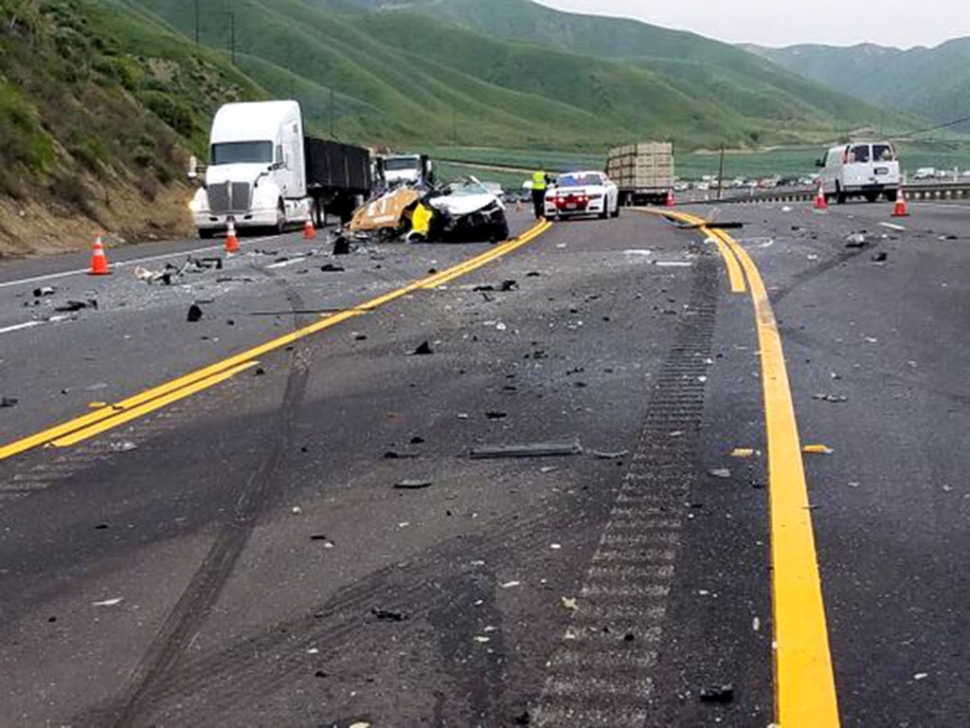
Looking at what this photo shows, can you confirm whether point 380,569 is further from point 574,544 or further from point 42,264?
point 42,264

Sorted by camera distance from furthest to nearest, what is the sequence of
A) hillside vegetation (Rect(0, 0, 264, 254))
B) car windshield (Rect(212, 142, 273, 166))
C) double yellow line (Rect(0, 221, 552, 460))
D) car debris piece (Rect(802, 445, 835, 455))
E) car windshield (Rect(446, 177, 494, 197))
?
car windshield (Rect(212, 142, 273, 166)) → hillside vegetation (Rect(0, 0, 264, 254)) → car windshield (Rect(446, 177, 494, 197)) → double yellow line (Rect(0, 221, 552, 460)) → car debris piece (Rect(802, 445, 835, 455))

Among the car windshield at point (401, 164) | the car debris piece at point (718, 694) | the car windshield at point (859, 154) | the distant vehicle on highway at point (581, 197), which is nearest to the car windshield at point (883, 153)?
the car windshield at point (859, 154)

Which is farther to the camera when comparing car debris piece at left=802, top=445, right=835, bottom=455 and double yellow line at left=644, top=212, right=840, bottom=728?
car debris piece at left=802, top=445, right=835, bottom=455

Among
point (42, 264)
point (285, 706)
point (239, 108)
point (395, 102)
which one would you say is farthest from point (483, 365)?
point (395, 102)

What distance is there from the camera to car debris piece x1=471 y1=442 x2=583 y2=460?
6.52 metres

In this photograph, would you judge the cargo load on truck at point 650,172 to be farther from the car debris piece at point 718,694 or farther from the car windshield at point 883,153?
the car debris piece at point 718,694

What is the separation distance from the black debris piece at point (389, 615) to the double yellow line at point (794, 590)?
1.28 metres

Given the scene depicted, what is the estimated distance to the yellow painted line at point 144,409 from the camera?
7.31 meters

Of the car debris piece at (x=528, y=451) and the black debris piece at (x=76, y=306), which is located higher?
the car debris piece at (x=528, y=451)

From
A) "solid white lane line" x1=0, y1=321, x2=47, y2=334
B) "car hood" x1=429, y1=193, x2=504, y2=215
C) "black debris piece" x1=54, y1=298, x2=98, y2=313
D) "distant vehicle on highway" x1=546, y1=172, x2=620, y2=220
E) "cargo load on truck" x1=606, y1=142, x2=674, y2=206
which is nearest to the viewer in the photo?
"solid white lane line" x1=0, y1=321, x2=47, y2=334

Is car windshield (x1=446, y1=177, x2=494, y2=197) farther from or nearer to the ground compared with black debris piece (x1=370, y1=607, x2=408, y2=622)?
farther from the ground

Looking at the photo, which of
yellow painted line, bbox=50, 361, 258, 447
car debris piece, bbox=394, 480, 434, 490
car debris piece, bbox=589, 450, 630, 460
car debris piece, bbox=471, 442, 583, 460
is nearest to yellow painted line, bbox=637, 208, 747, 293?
yellow painted line, bbox=50, 361, 258, 447

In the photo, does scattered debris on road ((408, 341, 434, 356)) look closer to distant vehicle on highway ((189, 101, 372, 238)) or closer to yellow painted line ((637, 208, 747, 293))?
yellow painted line ((637, 208, 747, 293))

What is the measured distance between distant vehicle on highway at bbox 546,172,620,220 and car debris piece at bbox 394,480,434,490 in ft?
95.5
